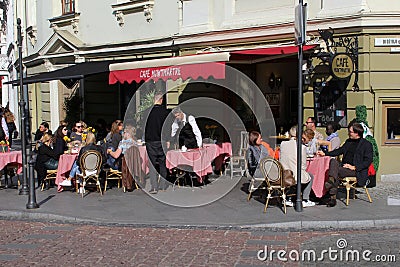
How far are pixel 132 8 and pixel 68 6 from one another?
16.1ft

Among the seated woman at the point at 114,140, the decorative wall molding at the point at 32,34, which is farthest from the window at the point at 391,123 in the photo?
the decorative wall molding at the point at 32,34

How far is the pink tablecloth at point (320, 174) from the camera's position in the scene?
1062 cm

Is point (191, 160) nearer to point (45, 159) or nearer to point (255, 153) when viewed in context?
point (255, 153)

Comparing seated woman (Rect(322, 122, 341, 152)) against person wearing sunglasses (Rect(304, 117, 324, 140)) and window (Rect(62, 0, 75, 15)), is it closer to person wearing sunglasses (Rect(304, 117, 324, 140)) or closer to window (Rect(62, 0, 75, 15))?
person wearing sunglasses (Rect(304, 117, 324, 140))

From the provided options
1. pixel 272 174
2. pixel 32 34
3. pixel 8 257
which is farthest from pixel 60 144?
pixel 32 34

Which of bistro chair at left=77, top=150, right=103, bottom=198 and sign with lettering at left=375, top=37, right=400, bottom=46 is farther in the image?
sign with lettering at left=375, top=37, right=400, bottom=46

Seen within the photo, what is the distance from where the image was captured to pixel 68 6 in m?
23.3

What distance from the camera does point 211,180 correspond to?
13.8 m

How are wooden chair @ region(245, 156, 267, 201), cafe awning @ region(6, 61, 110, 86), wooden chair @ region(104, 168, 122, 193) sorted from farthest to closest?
cafe awning @ region(6, 61, 110, 86)
wooden chair @ region(104, 168, 122, 193)
wooden chair @ region(245, 156, 267, 201)

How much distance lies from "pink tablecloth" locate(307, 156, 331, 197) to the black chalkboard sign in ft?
10.4

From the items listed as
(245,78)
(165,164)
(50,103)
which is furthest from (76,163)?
(50,103)

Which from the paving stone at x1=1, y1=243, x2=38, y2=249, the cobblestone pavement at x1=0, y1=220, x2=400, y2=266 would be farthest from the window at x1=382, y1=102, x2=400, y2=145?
the paving stone at x1=1, y1=243, x2=38, y2=249

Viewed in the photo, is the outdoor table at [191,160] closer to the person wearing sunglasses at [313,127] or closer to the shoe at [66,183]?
the shoe at [66,183]

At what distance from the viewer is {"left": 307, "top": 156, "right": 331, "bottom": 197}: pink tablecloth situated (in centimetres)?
1062
